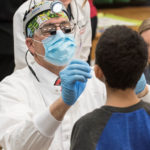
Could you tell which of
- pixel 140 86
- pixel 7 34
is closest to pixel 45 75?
pixel 140 86

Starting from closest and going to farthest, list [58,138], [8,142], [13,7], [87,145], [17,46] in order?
[87,145]
[8,142]
[58,138]
[17,46]
[13,7]

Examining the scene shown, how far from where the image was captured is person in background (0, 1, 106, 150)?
55.8 inches

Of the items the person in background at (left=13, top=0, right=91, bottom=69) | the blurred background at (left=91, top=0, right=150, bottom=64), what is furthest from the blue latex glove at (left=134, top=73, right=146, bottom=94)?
the blurred background at (left=91, top=0, right=150, bottom=64)

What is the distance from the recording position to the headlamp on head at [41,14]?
69.1 inches

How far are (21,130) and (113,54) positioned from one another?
0.53 meters

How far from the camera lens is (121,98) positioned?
3.90 ft

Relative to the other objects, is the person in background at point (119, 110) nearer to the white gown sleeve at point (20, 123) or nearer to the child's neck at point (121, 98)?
the child's neck at point (121, 98)

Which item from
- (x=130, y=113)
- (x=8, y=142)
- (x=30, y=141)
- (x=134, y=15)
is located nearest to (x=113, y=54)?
(x=130, y=113)

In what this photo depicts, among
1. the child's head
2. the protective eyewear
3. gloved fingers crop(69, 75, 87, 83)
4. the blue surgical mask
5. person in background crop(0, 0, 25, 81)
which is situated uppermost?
the child's head

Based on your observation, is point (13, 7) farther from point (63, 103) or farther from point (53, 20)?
point (63, 103)

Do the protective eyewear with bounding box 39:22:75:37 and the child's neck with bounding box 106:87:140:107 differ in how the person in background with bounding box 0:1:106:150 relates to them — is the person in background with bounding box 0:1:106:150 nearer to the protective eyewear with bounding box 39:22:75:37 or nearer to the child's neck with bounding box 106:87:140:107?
the protective eyewear with bounding box 39:22:75:37

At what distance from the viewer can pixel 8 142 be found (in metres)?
1.48

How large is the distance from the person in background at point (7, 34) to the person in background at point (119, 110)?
1617 millimetres

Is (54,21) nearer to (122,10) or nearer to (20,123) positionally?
(20,123)
